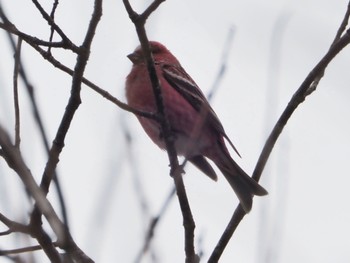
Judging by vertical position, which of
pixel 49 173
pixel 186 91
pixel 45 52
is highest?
pixel 186 91

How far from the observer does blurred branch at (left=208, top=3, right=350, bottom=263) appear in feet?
12.2

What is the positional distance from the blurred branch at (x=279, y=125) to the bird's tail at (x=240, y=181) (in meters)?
0.84

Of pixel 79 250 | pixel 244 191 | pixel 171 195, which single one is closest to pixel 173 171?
pixel 79 250

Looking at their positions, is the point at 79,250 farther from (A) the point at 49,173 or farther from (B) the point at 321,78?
(B) the point at 321,78

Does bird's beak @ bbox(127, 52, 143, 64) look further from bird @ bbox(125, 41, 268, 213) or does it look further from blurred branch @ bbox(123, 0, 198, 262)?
blurred branch @ bbox(123, 0, 198, 262)

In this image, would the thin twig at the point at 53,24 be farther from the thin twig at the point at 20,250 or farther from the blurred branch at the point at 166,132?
the thin twig at the point at 20,250

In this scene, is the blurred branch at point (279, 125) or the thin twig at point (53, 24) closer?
the thin twig at point (53, 24)

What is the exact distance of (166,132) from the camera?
3.87 m

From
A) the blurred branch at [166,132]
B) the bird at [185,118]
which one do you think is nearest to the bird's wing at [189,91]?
the bird at [185,118]

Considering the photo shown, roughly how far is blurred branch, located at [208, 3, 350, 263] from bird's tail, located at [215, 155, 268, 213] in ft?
2.76

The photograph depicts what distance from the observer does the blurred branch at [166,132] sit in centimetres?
342

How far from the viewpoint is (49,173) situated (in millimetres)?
3170

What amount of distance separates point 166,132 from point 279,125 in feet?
2.05

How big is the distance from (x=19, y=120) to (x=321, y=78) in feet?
5.87
